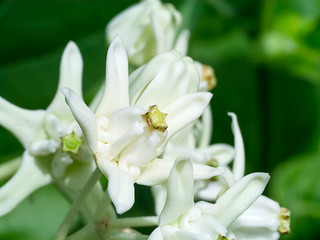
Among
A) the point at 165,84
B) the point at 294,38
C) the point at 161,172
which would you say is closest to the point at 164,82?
the point at 165,84

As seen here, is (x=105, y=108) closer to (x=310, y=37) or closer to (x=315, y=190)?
(x=315, y=190)

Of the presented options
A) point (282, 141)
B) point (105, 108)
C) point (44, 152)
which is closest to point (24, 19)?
point (44, 152)

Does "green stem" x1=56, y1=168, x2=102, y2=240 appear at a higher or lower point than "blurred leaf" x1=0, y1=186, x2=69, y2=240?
higher

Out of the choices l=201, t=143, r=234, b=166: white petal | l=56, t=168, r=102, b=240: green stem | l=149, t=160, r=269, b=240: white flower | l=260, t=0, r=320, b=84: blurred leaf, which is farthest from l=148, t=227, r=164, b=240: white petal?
l=260, t=0, r=320, b=84: blurred leaf

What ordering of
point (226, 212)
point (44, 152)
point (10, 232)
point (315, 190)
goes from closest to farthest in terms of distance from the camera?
point (226, 212)
point (44, 152)
point (10, 232)
point (315, 190)

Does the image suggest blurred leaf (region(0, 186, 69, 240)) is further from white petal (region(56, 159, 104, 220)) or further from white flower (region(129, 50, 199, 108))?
white flower (region(129, 50, 199, 108))

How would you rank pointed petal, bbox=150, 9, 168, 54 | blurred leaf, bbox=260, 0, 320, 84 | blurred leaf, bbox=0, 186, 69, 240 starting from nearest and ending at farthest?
1. pointed petal, bbox=150, 9, 168, 54
2. blurred leaf, bbox=0, 186, 69, 240
3. blurred leaf, bbox=260, 0, 320, 84
